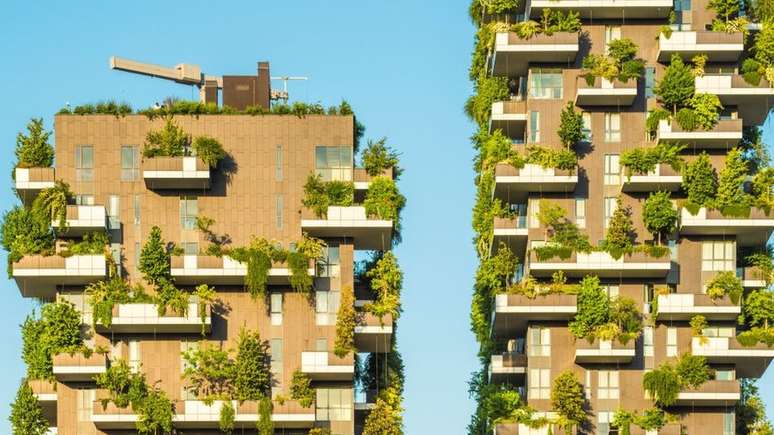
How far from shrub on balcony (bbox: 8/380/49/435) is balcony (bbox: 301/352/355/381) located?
50.8 ft

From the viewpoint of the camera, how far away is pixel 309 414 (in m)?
198

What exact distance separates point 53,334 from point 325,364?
15.6 metres

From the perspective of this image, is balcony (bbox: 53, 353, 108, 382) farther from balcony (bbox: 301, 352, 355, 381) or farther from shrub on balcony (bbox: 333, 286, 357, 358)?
shrub on balcony (bbox: 333, 286, 357, 358)

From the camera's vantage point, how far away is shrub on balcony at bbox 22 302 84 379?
199 meters

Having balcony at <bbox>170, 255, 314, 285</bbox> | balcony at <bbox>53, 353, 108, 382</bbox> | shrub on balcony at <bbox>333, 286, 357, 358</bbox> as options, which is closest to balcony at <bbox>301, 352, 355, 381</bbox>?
shrub on balcony at <bbox>333, 286, 357, 358</bbox>

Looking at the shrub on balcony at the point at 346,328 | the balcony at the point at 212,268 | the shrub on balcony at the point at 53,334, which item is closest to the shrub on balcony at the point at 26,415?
the shrub on balcony at the point at 53,334

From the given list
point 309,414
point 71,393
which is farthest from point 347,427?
point 71,393

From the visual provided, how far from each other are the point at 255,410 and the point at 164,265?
10104mm

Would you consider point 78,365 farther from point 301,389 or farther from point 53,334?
point 301,389

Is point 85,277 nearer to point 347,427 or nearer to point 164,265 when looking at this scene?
point 164,265

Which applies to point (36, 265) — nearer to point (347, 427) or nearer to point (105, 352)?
point (105, 352)

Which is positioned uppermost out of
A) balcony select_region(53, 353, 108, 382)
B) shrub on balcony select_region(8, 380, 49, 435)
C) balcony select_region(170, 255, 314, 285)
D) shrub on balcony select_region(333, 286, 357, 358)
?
balcony select_region(170, 255, 314, 285)

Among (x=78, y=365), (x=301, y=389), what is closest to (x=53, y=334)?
(x=78, y=365)

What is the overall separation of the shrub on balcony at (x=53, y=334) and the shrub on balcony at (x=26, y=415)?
1629 millimetres
